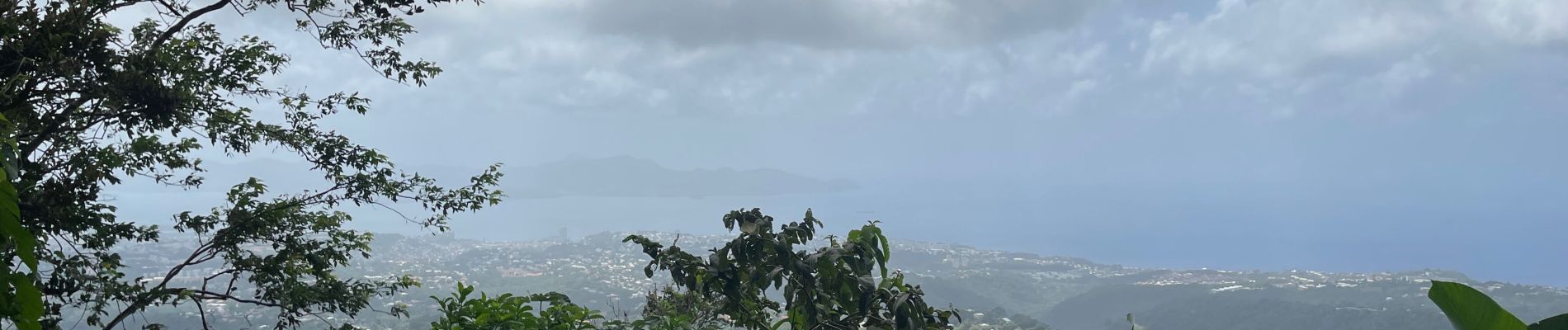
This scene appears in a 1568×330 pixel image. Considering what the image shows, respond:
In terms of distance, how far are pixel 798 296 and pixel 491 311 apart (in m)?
1.05

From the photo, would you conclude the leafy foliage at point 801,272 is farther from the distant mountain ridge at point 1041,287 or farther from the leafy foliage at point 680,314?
the distant mountain ridge at point 1041,287

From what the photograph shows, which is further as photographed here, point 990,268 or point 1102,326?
point 990,268

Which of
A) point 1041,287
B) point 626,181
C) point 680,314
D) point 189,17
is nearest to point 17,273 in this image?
point 680,314

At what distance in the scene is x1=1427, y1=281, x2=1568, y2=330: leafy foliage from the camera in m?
1.29

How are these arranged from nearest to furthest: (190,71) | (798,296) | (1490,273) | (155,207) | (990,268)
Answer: (798,296) → (190,71) → (155,207) → (990,268) → (1490,273)

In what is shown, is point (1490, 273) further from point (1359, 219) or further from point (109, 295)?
point (109, 295)

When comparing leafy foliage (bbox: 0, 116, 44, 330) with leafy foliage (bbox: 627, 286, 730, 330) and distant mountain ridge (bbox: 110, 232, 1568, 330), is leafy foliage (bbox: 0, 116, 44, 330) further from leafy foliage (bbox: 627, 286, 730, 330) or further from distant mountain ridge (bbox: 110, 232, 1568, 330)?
distant mountain ridge (bbox: 110, 232, 1568, 330)

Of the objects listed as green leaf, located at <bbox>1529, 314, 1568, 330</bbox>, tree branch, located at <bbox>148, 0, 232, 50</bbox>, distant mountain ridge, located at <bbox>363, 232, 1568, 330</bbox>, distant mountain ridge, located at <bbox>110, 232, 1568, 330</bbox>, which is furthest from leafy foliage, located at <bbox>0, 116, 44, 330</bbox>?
distant mountain ridge, located at <bbox>363, 232, 1568, 330</bbox>

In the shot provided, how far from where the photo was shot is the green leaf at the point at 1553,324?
1290 mm

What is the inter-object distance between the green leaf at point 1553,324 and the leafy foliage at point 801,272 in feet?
5.35

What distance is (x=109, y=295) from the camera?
16.2 ft

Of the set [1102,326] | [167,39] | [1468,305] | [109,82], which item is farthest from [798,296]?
[1102,326]

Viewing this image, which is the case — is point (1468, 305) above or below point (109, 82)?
below

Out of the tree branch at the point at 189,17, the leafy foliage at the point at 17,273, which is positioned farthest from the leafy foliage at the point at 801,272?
the tree branch at the point at 189,17
